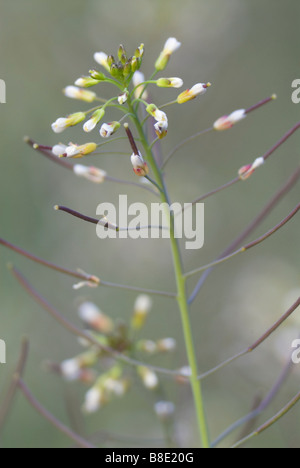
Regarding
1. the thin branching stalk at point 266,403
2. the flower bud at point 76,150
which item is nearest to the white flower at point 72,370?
the thin branching stalk at point 266,403

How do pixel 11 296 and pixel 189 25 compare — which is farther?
pixel 189 25

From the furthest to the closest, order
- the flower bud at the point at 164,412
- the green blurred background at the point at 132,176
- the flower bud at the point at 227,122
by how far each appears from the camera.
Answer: the green blurred background at the point at 132,176
the flower bud at the point at 164,412
the flower bud at the point at 227,122

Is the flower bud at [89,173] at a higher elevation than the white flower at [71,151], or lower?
higher

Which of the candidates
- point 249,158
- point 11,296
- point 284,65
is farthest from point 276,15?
point 11,296

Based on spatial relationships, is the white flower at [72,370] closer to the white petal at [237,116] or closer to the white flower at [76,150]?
the white flower at [76,150]

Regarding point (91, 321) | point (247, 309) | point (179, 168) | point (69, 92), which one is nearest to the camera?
point (69, 92)

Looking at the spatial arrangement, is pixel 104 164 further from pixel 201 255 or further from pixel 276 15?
pixel 276 15

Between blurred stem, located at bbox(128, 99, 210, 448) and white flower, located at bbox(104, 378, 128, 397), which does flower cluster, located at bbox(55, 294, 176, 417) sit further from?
blurred stem, located at bbox(128, 99, 210, 448)
